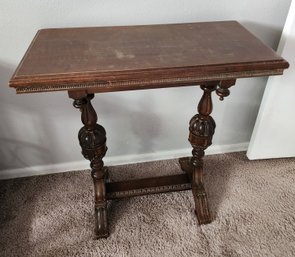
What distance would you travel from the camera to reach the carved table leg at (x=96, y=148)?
0.93 m

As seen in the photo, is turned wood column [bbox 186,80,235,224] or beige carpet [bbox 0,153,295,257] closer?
turned wood column [bbox 186,80,235,224]

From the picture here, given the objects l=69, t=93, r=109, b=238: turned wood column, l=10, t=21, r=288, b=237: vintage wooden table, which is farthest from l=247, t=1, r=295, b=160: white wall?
l=69, t=93, r=109, b=238: turned wood column

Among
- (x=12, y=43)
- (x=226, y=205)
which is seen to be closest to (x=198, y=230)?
(x=226, y=205)

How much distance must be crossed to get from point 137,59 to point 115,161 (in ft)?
2.64

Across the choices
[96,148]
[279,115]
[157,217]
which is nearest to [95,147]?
[96,148]

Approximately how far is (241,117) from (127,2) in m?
0.82

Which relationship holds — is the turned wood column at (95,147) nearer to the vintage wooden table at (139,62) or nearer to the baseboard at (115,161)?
the vintage wooden table at (139,62)

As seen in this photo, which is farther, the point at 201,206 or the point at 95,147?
the point at 201,206

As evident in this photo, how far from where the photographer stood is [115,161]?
1469 mm

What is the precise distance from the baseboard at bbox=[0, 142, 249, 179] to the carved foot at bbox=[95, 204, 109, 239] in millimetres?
340

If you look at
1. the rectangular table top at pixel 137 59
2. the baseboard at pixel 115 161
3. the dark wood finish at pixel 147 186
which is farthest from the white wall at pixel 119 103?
the dark wood finish at pixel 147 186

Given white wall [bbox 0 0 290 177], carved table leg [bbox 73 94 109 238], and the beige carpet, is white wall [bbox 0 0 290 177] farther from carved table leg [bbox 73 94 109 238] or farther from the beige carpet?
carved table leg [bbox 73 94 109 238]

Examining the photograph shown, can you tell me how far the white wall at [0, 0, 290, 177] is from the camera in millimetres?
1022

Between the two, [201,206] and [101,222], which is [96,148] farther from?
[201,206]
